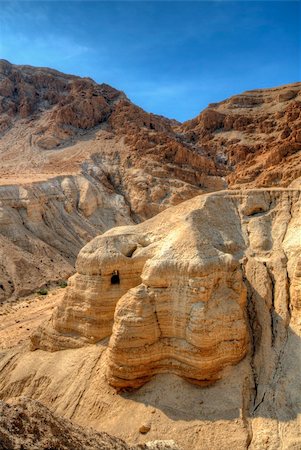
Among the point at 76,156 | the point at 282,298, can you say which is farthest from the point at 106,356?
the point at 76,156

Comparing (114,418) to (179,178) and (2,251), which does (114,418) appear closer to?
(2,251)

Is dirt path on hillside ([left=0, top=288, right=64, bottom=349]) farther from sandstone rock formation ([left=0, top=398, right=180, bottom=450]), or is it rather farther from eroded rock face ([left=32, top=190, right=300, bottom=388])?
sandstone rock formation ([left=0, top=398, right=180, bottom=450])

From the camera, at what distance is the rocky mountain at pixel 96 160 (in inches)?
1511

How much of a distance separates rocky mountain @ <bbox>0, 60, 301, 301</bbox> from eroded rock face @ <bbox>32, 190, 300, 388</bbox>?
542 inches

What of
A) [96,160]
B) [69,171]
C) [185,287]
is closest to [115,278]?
[185,287]

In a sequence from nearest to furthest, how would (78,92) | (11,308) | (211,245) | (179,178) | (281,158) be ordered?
(211,245)
(11,308)
(281,158)
(179,178)
(78,92)

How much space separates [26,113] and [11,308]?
55.3 meters

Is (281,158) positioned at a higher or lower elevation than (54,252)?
higher

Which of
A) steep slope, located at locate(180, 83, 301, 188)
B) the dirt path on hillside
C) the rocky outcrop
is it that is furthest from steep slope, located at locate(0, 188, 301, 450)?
steep slope, located at locate(180, 83, 301, 188)

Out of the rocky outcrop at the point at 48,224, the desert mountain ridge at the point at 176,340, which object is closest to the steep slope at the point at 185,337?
the desert mountain ridge at the point at 176,340

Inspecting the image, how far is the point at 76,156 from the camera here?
60.9 meters

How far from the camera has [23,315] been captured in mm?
27141

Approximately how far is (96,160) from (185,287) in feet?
163

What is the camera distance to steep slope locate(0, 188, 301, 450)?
11.9m
